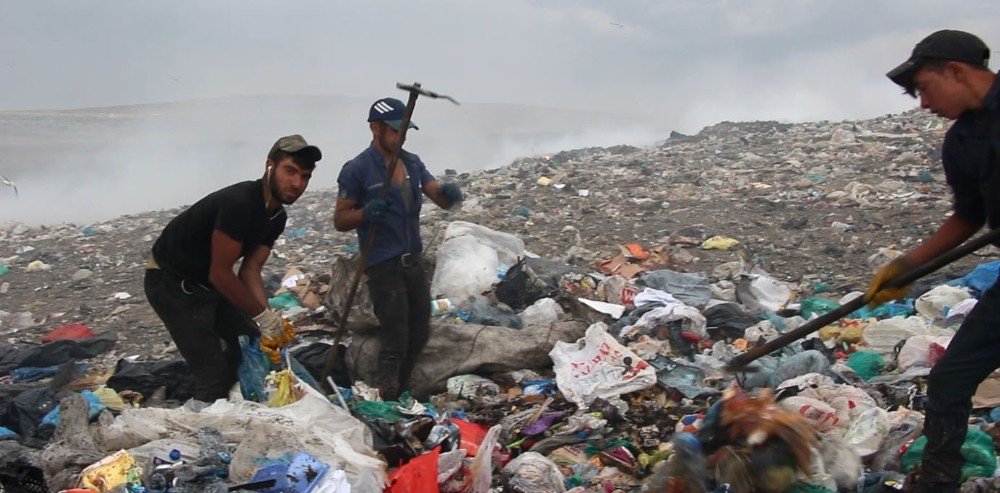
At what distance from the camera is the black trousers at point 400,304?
4.14m

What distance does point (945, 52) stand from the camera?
2424 mm

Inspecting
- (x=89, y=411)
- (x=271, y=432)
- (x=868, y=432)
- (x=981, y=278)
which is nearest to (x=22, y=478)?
(x=89, y=411)

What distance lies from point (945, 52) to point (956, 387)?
1.06 meters

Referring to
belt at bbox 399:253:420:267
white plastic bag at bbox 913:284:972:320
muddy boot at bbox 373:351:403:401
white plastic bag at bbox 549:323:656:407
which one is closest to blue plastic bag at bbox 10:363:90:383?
muddy boot at bbox 373:351:403:401

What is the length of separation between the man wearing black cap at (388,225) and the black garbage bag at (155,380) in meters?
1.17

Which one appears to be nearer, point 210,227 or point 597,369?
point 210,227

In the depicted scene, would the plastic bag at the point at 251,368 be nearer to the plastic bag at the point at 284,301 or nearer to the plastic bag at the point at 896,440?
the plastic bag at the point at 284,301


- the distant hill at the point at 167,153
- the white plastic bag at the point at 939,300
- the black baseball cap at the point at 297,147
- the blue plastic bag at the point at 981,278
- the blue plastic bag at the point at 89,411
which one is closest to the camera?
the black baseball cap at the point at 297,147

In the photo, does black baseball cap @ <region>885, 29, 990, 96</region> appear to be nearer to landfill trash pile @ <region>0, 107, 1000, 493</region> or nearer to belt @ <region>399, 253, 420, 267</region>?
landfill trash pile @ <region>0, 107, 1000, 493</region>

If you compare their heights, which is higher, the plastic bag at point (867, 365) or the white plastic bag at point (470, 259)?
the plastic bag at point (867, 365)

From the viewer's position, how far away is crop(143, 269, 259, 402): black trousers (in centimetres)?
362

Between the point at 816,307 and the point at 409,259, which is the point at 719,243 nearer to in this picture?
the point at 816,307

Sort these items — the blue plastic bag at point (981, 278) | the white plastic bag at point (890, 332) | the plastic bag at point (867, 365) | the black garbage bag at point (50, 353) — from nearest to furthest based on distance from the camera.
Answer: the plastic bag at point (867, 365) < the white plastic bag at point (890, 332) < the blue plastic bag at point (981, 278) < the black garbage bag at point (50, 353)

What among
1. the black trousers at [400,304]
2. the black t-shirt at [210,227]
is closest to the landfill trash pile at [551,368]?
the black trousers at [400,304]
